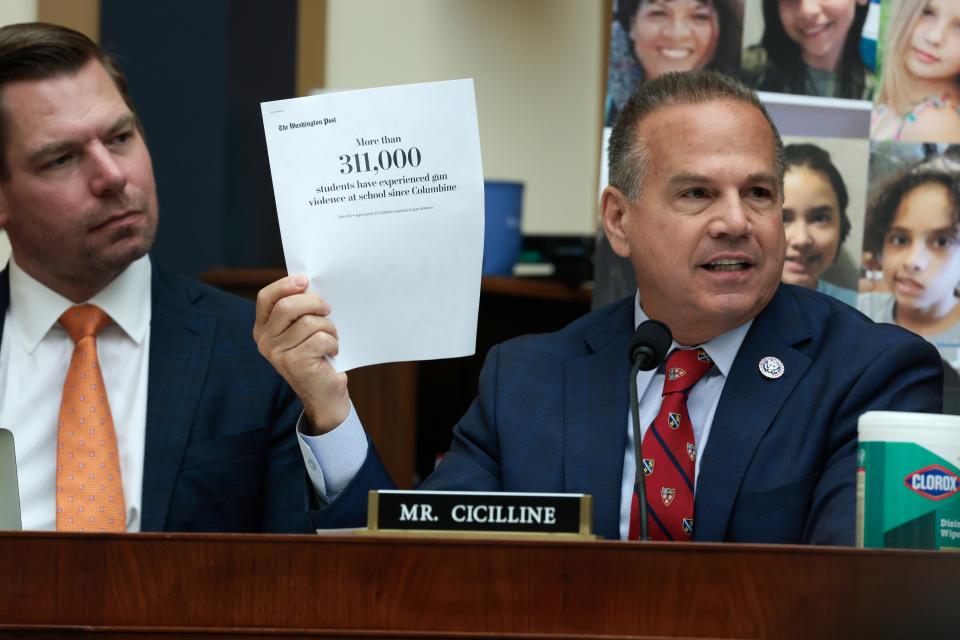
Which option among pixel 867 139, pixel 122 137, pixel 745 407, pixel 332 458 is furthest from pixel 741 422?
pixel 122 137

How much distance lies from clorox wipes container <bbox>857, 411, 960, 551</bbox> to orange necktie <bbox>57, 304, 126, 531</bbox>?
1.39 m

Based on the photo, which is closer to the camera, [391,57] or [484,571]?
[484,571]

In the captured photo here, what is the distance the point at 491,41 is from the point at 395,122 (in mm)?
2677

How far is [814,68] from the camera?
2.67 metres

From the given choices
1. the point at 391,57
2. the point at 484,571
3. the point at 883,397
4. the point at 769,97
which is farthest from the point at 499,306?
the point at 484,571

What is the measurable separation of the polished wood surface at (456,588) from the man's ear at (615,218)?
110 centimetres

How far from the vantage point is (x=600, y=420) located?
224 centimetres

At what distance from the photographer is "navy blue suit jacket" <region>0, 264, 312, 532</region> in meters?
2.48

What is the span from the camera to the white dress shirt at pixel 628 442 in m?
2.18

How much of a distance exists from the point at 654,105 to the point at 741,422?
57 centimetres

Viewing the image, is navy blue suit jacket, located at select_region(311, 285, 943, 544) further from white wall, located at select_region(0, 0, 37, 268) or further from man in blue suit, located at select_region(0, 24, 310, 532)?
white wall, located at select_region(0, 0, 37, 268)

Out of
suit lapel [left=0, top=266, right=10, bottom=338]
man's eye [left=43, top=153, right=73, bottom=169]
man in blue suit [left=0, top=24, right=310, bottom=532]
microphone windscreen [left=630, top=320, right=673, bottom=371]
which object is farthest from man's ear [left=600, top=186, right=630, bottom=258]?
suit lapel [left=0, top=266, right=10, bottom=338]

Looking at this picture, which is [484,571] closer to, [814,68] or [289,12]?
[814,68]

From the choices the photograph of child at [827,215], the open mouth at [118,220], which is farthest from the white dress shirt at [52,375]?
the photograph of child at [827,215]
